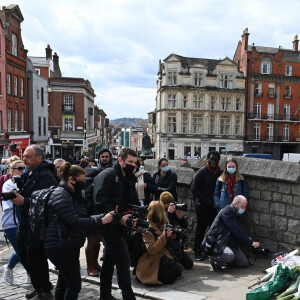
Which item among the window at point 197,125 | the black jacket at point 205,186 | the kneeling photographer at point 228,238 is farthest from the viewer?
the window at point 197,125

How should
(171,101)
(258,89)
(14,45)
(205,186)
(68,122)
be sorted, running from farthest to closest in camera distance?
Answer: (258,89) < (171,101) < (68,122) < (14,45) < (205,186)

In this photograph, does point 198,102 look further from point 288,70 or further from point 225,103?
point 288,70

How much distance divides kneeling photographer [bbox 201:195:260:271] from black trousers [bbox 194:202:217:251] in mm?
696

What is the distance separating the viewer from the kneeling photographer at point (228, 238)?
5.64 meters

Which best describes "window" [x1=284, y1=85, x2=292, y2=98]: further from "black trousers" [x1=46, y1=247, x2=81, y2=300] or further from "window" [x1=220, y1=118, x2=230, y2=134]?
"black trousers" [x1=46, y1=247, x2=81, y2=300]

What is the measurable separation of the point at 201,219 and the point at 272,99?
46.6m

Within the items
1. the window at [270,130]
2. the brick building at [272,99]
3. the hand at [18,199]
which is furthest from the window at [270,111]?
the hand at [18,199]

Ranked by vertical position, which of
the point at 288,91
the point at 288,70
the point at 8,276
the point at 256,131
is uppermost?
the point at 288,70

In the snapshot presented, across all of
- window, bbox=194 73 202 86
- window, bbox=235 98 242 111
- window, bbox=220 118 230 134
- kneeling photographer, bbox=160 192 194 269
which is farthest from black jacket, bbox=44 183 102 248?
window, bbox=235 98 242 111

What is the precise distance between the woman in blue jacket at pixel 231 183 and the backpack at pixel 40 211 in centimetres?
329

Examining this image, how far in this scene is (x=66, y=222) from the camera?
3.71 meters

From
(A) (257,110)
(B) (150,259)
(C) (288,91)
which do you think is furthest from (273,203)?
(C) (288,91)

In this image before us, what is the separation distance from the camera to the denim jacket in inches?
241

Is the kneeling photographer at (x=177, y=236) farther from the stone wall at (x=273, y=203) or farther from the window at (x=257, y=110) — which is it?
the window at (x=257, y=110)
